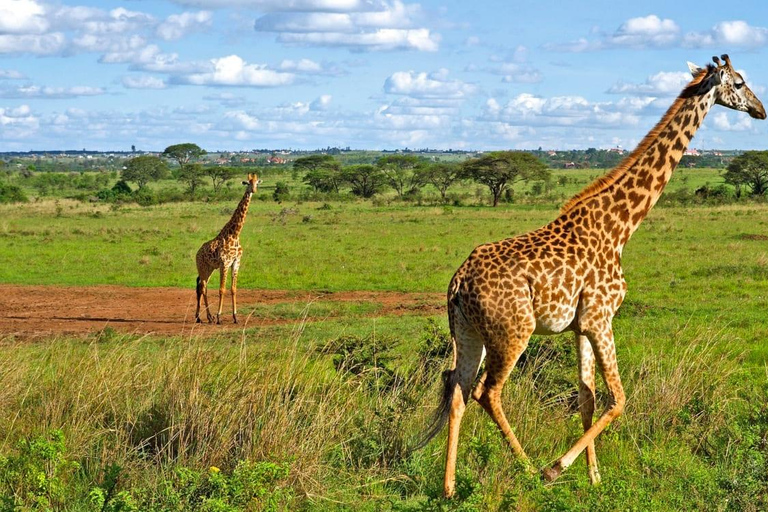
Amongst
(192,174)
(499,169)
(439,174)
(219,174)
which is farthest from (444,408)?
(219,174)

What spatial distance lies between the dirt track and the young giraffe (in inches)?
320

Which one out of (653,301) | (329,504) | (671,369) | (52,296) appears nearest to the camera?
(329,504)

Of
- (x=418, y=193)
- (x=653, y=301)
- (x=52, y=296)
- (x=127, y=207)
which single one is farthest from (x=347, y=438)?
(x=418, y=193)

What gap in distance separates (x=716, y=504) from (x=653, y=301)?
11.1 meters

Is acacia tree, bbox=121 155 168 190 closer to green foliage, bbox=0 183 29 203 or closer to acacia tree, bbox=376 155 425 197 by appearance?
green foliage, bbox=0 183 29 203

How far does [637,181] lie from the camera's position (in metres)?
6.18

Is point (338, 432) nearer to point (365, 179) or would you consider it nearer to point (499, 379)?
point (499, 379)

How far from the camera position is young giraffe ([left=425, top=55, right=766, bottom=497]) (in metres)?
5.48

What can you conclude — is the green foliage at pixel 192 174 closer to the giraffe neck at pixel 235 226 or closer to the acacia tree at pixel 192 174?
the acacia tree at pixel 192 174

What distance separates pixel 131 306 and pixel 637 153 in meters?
12.2

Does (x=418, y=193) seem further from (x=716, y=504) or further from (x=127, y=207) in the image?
(x=716, y=504)

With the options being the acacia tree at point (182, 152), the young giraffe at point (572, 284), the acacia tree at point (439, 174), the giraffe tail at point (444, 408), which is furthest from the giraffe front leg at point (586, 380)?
the acacia tree at point (182, 152)

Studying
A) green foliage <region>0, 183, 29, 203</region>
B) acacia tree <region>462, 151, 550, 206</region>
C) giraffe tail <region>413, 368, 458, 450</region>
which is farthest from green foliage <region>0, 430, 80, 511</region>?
green foliage <region>0, 183, 29, 203</region>

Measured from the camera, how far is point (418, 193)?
55750 millimetres
